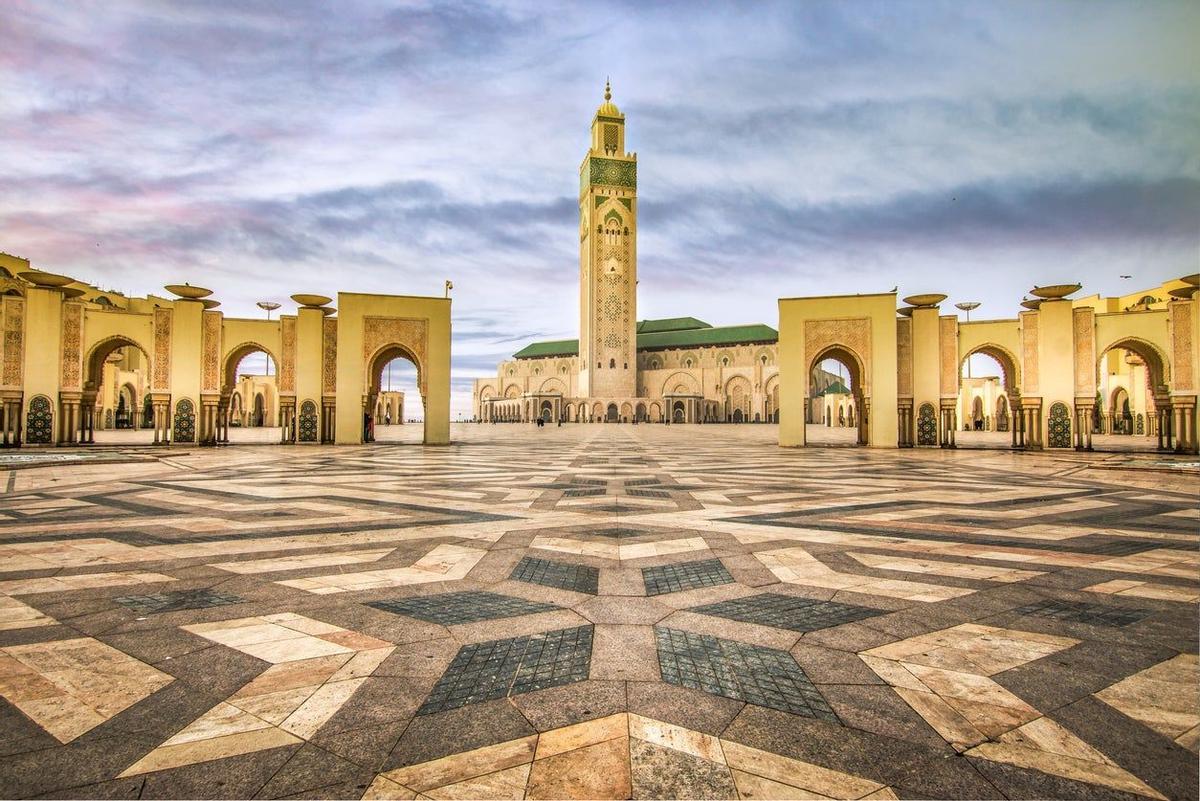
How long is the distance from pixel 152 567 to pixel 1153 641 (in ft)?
16.3

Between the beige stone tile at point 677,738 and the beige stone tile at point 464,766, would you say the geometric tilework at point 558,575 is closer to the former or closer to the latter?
the beige stone tile at point 677,738

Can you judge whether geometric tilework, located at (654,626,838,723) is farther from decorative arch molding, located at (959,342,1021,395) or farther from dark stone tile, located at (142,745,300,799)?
decorative arch molding, located at (959,342,1021,395)

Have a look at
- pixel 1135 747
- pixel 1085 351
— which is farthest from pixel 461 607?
pixel 1085 351

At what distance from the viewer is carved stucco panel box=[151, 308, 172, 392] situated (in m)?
18.6

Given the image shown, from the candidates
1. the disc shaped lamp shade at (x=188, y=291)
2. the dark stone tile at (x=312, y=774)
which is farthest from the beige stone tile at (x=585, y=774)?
the disc shaped lamp shade at (x=188, y=291)

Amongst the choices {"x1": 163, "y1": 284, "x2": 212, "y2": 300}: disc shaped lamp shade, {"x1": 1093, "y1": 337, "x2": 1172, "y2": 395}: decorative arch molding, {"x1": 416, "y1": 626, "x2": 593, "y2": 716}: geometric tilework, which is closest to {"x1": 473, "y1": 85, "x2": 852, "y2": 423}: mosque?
{"x1": 1093, "y1": 337, "x2": 1172, "y2": 395}: decorative arch molding

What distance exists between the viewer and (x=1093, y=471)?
415 inches

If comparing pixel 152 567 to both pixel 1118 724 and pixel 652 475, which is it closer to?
pixel 1118 724

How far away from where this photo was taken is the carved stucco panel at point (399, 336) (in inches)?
768

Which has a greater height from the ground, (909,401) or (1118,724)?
(909,401)

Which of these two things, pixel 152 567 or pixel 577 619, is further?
pixel 152 567

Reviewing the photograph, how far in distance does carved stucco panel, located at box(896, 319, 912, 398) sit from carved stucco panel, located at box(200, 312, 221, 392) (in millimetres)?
21293

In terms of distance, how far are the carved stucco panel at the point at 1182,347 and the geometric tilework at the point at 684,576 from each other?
20.2 meters

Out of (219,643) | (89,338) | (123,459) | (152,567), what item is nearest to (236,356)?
(89,338)
